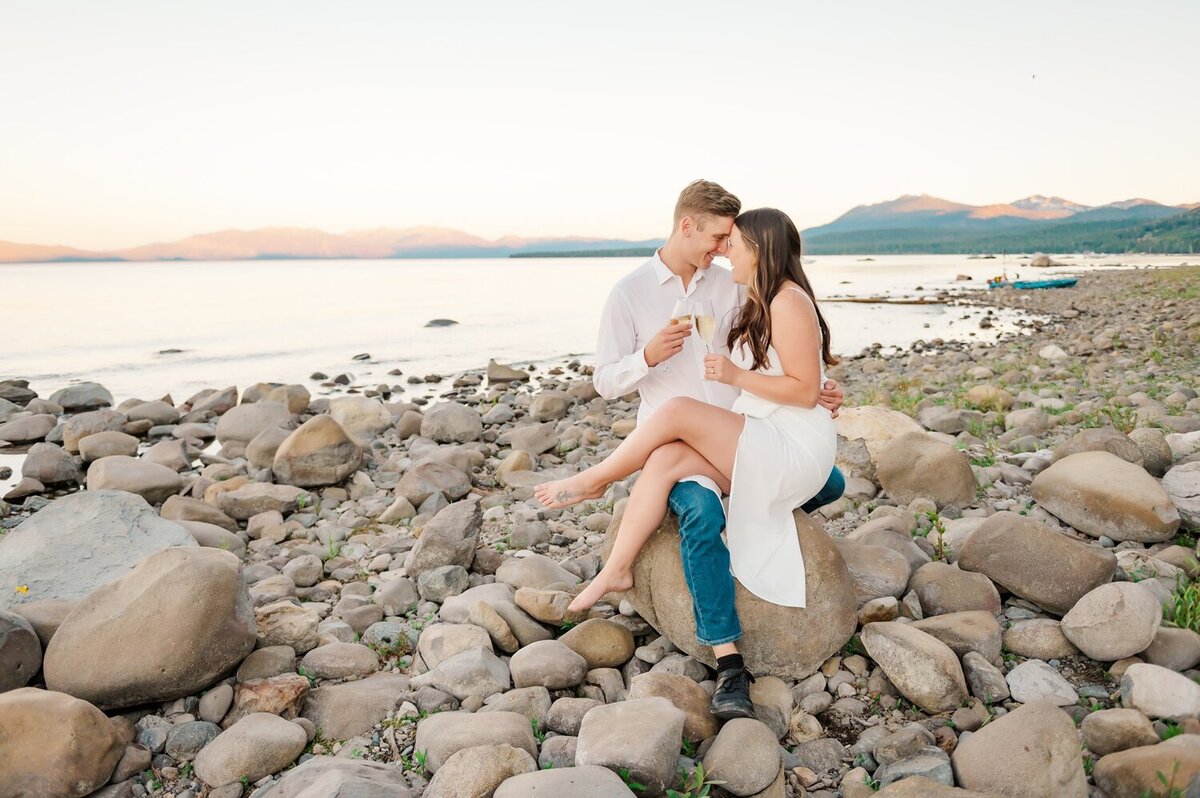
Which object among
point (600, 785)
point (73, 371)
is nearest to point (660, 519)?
point (600, 785)

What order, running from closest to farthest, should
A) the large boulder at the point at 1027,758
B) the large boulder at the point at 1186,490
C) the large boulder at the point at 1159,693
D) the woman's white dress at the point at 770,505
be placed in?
the large boulder at the point at 1027,758 < the large boulder at the point at 1159,693 < the woman's white dress at the point at 770,505 < the large boulder at the point at 1186,490

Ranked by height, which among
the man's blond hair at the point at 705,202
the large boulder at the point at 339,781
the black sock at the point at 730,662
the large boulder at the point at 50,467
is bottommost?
the large boulder at the point at 50,467

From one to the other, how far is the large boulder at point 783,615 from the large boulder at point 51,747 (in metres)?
2.50

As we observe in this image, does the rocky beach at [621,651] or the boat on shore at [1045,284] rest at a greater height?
the boat on shore at [1045,284]

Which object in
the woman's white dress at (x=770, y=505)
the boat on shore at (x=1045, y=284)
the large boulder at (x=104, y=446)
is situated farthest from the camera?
the boat on shore at (x=1045, y=284)

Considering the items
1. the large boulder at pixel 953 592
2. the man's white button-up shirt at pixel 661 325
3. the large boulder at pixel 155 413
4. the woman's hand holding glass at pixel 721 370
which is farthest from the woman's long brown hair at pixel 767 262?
the large boulder at pixel 155 413

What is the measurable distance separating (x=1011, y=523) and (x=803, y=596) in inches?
57.4

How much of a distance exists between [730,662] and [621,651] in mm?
691

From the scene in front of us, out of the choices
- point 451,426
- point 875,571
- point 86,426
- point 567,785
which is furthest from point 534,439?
point 86,426

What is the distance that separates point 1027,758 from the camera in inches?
110

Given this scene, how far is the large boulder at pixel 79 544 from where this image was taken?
4957 mm

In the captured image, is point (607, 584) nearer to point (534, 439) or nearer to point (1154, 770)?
point (1154, 770)

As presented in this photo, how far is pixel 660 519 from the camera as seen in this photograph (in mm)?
3801

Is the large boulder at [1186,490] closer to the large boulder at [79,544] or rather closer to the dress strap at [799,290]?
the dress strap at [799,290]
